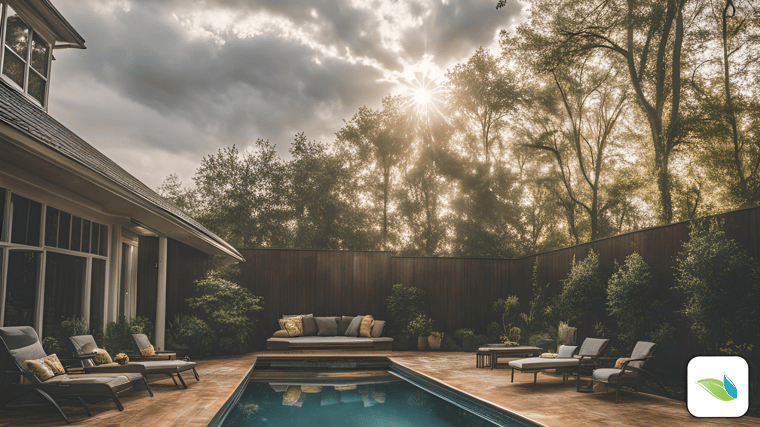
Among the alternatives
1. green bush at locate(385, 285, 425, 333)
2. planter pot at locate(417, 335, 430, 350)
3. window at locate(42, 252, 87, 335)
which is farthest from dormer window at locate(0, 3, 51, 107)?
planter pot at locate(417, 335, 430, 350)

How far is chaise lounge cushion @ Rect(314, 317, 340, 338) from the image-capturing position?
12180mm

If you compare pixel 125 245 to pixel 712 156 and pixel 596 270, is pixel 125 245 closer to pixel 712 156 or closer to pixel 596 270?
pixel 596 270

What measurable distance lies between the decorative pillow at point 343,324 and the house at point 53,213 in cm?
342

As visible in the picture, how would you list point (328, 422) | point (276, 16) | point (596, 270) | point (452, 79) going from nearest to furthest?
→ point (328, 422) → point (596, 270) → point (276, 16) → point (452, 79)

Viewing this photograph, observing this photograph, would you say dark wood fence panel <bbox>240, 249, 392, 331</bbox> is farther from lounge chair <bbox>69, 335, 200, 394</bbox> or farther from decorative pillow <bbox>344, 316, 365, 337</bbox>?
lounge chair <bbox>69, 335, 200, 394</bbox>

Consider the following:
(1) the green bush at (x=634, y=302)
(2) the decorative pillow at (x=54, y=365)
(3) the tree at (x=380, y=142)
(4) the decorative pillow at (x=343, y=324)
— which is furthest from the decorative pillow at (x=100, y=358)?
(3) the tree at (x=380, y=142)

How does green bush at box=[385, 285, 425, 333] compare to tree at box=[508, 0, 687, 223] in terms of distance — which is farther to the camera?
tree at box=[508, 0, 687, 223]

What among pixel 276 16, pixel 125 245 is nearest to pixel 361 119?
pixel 276 16

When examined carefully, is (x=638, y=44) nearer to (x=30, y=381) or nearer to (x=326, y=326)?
(x=326, y=326)

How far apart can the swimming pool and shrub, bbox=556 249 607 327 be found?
307 centimetres

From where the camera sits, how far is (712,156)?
13445mm

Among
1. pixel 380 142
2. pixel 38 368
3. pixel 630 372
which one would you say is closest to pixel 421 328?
pixel 630 372

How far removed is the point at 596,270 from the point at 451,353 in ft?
14.9

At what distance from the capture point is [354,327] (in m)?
12.1
